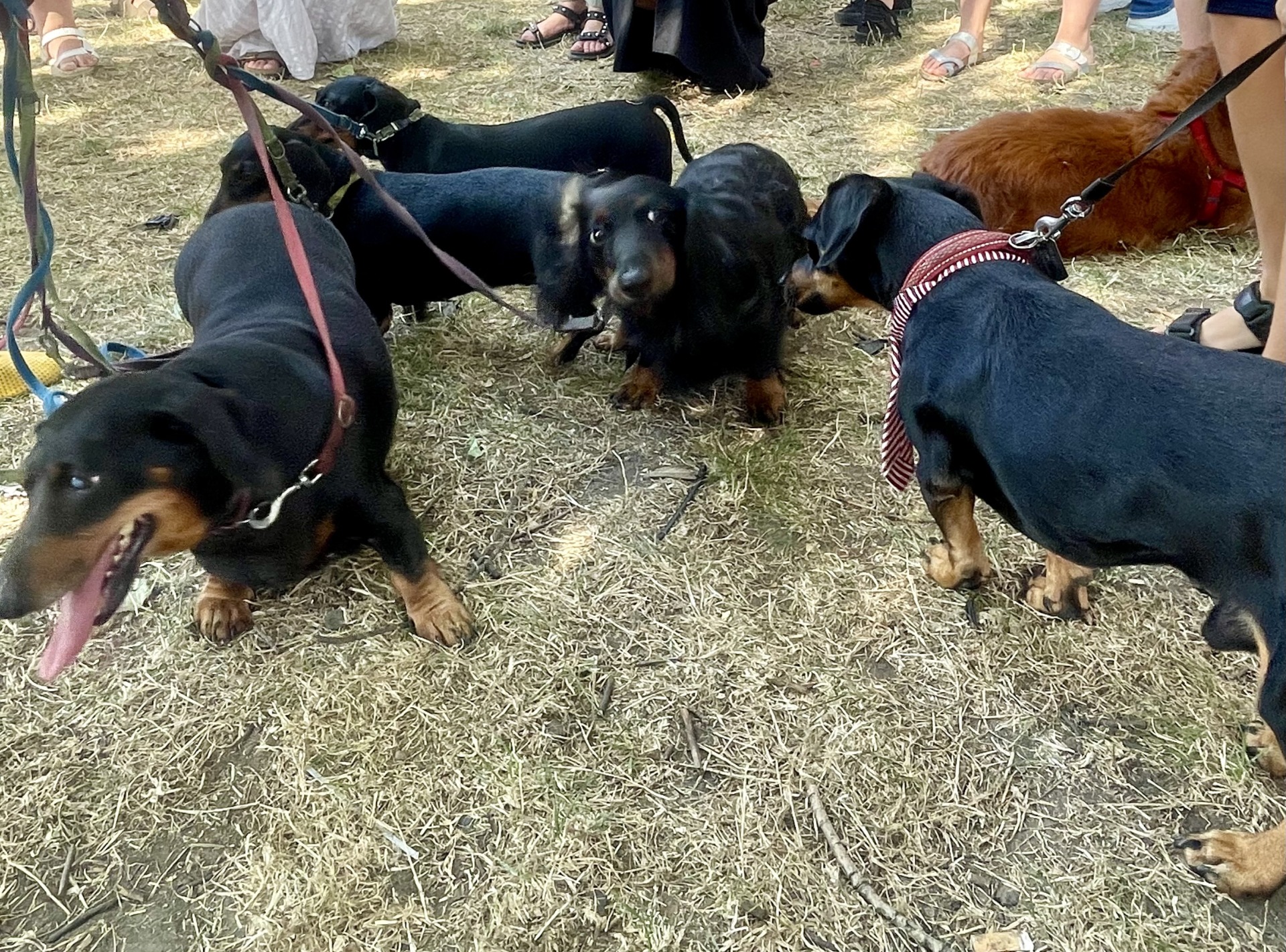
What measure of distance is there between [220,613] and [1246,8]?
3203mm

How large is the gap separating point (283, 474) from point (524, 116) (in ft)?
14.3

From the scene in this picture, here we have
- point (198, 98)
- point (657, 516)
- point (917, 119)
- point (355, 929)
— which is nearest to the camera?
point (355, 929)

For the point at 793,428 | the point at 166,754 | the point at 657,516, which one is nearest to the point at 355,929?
the point at 166,754

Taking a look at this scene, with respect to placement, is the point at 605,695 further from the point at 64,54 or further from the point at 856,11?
the point at 64,54

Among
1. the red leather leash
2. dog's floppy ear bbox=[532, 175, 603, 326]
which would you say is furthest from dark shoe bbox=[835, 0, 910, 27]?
the red leather leash

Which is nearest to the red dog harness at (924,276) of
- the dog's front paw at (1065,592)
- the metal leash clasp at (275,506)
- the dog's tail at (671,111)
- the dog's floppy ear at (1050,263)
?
the dog's floppy ear at (1050,263)

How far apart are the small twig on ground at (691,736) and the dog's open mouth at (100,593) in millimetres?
1292

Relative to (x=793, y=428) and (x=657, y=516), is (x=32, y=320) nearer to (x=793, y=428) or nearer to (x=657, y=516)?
(x=657, y=516)

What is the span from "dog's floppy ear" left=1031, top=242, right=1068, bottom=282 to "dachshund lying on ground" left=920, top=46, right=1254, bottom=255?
1.47 meters

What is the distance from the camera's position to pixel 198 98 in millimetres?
5914

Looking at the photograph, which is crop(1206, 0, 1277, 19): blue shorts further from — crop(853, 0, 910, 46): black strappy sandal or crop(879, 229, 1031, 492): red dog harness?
crop(853, 0, 910, 46): black strappy sandal

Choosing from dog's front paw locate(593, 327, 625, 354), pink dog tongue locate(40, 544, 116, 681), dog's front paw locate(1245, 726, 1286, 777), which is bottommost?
dog's front paw locate(1245, 726, 1286, 777)

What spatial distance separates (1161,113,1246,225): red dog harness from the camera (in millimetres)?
3676

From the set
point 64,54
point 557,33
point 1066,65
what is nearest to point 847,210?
point 1066,65
